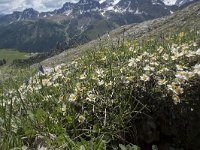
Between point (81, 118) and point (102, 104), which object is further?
point (102, 104)

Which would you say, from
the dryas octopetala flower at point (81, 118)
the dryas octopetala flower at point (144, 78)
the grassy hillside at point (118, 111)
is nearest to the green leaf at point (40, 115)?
the grassy hillside at point (118, 111)

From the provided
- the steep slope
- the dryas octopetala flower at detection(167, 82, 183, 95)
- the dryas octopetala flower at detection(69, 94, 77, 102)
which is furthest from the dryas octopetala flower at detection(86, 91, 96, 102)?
the steep slope

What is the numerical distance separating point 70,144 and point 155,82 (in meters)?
1.83

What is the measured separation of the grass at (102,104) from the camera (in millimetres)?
4391

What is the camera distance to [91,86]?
213 inches

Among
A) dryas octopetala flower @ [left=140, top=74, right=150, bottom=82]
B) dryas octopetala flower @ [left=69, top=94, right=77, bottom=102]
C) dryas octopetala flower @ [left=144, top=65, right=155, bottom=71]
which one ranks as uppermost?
dryas octopetala flower @ [left=144, top=65, right=155, bottom=71]

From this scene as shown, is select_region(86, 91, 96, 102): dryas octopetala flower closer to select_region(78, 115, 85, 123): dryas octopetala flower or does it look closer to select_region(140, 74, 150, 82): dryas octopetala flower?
select_region(78, 115, 85, 123): dryas octopetala flower

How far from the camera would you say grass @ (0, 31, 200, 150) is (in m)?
4.39

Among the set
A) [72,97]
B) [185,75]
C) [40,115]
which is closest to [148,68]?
[185,75]

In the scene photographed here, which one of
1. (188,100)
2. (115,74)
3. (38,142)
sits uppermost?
(115,74)

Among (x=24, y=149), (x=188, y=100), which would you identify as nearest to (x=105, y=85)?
(x=188, y=100)

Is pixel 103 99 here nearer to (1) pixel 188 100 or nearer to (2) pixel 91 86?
(2) pixel 91 86

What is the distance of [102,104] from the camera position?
5027 millimetres

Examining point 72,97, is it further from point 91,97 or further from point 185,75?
point 185,75
